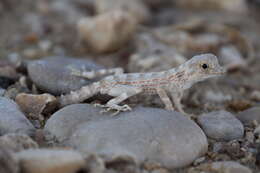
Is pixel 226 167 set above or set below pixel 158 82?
below

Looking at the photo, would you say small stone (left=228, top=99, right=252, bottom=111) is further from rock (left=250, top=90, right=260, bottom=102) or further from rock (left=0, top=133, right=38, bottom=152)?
rock (left=0, top=133, right=38, bottom=152)

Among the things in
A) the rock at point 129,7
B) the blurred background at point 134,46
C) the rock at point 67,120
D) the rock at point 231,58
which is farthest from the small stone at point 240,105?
the rock at point 129,7

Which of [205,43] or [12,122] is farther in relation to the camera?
[205,43]

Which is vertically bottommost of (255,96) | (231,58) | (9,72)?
(255,96)

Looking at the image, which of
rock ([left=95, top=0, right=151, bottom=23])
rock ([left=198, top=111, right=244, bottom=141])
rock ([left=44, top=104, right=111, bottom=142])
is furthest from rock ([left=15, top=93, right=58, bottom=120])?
rock ([left=95, top=0, right=151, bottom=23])

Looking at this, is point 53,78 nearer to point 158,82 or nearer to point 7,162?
point 158,82

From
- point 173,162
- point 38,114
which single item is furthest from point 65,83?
point 173,162

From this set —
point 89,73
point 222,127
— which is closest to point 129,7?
point 89,73
